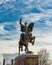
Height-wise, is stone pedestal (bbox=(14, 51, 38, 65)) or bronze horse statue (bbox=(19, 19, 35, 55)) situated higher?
bronze horse statue (bbox=(19, 19, 35, 55))

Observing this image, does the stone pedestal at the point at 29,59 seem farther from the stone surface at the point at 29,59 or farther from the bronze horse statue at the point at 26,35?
the bronze horse statue at the point at 26,35

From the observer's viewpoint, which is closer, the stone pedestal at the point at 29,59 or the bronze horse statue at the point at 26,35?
the stone pedestal at the point at 29,59

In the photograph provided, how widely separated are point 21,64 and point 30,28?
1721 mm

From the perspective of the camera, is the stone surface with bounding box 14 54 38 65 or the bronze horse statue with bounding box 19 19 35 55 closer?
the stone surface with bounding box 14 54 38 65

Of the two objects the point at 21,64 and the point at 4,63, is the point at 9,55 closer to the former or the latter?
the point at 4,63

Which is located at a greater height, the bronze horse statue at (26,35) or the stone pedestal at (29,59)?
the bronze horse statue at (26,35)

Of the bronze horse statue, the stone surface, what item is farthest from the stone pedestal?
the bronze horse statue

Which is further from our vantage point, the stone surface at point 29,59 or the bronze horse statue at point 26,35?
the bronze horse statue at point 26,35

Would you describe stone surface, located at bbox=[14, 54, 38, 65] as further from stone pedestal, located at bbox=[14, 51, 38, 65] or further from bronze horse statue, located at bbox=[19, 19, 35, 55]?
bronze horse statue, located at bbox=[19, 19, 35, 55]

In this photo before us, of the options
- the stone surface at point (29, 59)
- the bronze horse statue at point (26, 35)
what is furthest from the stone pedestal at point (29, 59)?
the bronze horse statue at point (26, 35)

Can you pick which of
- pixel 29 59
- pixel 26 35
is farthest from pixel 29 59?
pixel 26 35

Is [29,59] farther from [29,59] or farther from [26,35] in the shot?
→ [26,35]

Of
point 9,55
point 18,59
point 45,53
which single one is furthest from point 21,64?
point 45,53

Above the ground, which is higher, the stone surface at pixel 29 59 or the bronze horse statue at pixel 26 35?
the bronze horse statue at pixel 26 35
